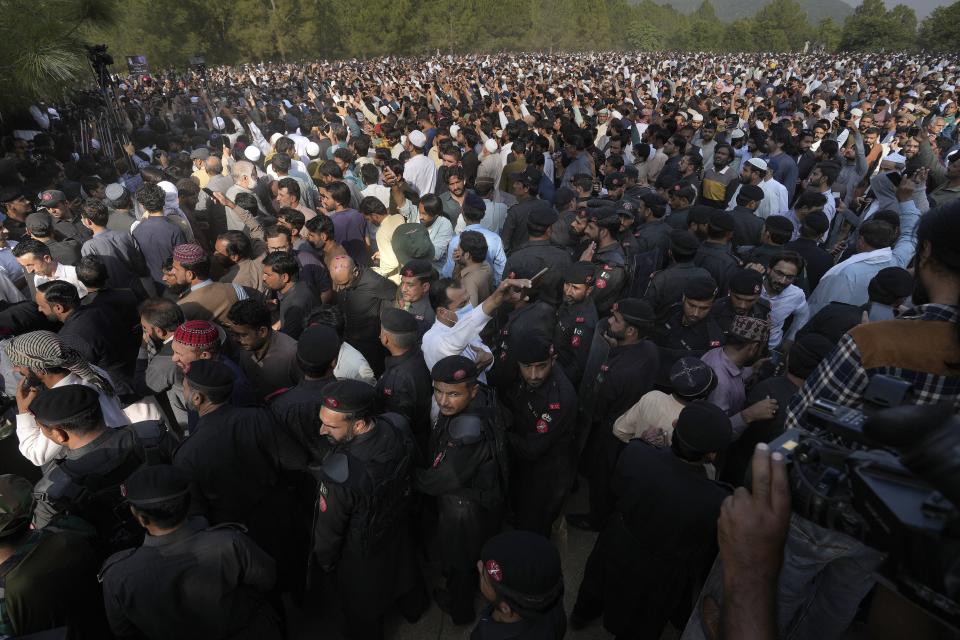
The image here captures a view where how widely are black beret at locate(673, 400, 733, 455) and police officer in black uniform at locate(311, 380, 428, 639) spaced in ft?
4.86

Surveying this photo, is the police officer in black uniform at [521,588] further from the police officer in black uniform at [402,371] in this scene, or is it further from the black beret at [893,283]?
the black beret at [893,283]

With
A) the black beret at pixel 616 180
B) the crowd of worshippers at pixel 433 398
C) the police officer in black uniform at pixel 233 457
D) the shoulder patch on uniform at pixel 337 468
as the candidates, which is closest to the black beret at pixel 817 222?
the crowd of worshippers at pixel 433 398

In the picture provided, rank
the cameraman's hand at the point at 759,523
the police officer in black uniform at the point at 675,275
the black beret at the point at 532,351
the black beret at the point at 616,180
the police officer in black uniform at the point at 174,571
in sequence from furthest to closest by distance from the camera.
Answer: the black beret at the point at 616,180 < the police officer in black uniform at the point at 675,275 < the black beret at the point at 532,351 < the police officer in black uniform at the point at 174,571 < the cameraman's hand at the point at 759,523

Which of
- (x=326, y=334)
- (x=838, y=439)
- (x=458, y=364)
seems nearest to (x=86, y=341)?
(x=326, y=334)

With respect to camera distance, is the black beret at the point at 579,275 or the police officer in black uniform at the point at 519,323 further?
the black beret at the point at 579,275

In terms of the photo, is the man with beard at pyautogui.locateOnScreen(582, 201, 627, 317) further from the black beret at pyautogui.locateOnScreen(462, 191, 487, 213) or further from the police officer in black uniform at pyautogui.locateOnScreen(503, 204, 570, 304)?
the black beret at pyautogui.locateOnScreen(462, 191, 487, 213)

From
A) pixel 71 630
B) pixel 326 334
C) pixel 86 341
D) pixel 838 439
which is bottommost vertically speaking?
pixel 71 630

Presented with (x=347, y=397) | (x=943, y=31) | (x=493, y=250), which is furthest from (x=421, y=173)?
(x=943, y=31)

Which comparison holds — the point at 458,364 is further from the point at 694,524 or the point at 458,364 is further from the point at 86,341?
the point at 86,341

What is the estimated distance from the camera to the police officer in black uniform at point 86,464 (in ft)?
9.09

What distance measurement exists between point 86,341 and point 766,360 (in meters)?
5.41

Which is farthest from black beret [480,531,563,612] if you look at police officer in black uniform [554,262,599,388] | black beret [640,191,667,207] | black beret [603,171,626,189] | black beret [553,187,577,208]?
black beret [603,171,626,189]

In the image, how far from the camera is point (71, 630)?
2455 millimetres

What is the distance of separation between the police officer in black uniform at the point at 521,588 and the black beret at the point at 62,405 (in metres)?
2.34
